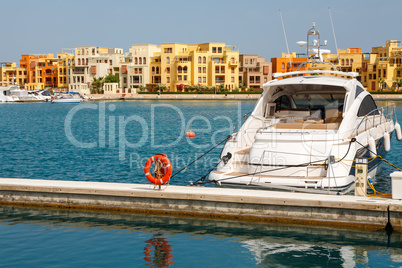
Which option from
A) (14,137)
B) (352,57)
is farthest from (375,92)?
(14,137)

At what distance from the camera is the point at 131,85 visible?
126750 millimetres

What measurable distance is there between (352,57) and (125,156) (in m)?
100

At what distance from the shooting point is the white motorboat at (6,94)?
121919mm

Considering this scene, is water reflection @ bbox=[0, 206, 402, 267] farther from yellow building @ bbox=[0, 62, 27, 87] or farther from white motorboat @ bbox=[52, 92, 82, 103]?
yellow building @ bbox=[0, 62, 27, 87]

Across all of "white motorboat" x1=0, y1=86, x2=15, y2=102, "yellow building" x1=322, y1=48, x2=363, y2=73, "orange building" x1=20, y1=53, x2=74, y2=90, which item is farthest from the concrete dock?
"orange building" x1=20, y1=53, x2=74, y2=90

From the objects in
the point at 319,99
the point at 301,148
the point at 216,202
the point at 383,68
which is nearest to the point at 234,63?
the point at 383,68

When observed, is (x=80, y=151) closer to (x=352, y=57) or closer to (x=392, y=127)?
(x=392, y=127)

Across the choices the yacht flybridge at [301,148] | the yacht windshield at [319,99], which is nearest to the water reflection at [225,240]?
the yacht flybridge at [301,148]

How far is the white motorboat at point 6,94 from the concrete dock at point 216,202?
115520 millimetres

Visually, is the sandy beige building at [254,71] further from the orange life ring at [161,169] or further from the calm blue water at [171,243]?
the calm blue water at [171,243]

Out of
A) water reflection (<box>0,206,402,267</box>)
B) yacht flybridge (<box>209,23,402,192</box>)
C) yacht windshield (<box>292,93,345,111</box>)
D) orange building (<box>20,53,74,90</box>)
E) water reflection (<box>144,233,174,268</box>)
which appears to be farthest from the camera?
orange building (<box>20,53,74,90</box>)

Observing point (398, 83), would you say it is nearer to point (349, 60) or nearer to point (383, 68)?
point (383, 68)

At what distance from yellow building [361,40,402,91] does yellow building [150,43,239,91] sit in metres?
28.8

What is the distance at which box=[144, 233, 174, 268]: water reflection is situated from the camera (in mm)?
10438
